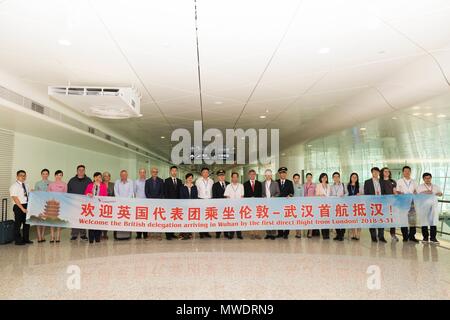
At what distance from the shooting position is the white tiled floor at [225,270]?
328 centimetres

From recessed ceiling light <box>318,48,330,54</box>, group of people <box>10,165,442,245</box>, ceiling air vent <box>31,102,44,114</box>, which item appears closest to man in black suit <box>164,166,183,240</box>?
group of people <box>10,165,442,245</box>

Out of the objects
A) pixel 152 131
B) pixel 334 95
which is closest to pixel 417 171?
pixel 334 95

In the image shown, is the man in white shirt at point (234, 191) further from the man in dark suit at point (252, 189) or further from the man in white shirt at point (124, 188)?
the man in white shirt at point (124, 188)

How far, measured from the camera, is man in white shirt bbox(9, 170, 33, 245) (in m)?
6.02

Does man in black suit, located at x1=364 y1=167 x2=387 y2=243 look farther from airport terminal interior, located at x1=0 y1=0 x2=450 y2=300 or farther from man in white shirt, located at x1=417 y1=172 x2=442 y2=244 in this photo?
man in white shirt, located at x1=417 y1=172 x2=442 y2=244

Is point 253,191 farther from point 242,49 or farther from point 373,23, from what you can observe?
point 373,23

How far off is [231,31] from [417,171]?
1038cm

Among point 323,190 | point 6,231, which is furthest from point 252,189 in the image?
point 6,231

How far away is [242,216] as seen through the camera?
6125mm

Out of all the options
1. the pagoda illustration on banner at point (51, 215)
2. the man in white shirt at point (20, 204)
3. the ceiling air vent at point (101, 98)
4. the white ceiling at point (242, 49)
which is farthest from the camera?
the man in white shirt at point (20, 204)

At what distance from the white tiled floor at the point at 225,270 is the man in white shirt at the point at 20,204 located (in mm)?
359

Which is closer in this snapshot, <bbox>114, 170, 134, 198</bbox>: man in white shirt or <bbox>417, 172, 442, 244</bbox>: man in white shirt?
<bbox>417, 172, 442, 244</bbox>: man in white shirt

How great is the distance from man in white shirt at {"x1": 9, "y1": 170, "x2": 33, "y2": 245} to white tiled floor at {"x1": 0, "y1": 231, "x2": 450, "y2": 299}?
359mm

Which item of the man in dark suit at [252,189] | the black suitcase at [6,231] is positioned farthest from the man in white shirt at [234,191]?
the black suitcase at [6,231]
